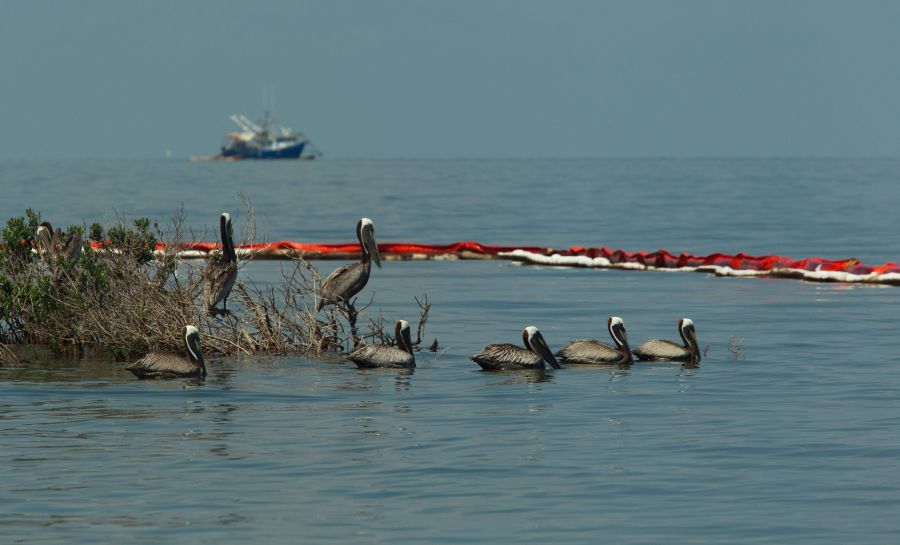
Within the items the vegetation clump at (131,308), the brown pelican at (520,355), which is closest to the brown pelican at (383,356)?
the vegetation clump at (131,308)

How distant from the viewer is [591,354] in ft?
68.1

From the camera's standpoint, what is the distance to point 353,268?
875 inches

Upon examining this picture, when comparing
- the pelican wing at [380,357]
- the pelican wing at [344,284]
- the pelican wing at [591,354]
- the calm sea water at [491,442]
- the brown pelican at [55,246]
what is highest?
the brown pelican at [55,246]

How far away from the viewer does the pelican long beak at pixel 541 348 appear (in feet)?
66.4

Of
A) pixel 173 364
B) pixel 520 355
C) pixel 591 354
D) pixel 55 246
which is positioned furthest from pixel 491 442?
pixel 55 246

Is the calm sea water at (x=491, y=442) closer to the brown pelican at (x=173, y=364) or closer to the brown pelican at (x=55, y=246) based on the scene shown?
the brown pelican at (x=173, y=364)

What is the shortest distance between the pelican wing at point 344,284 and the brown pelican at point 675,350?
4.06m

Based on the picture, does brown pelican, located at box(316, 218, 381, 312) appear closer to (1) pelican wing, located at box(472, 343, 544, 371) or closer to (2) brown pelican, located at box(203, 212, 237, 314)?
(2) brown pelican, located at box(203, 212, 237, 314)

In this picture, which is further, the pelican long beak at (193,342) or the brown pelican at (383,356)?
the brown pelican at (383,356)

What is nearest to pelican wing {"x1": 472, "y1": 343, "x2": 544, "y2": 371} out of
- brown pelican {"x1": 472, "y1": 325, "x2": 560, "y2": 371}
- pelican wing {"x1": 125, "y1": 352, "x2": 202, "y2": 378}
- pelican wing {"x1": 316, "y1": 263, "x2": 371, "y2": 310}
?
brown pelican {"x1": 472, "y1": 325, "x2": 560, "y2": 371}

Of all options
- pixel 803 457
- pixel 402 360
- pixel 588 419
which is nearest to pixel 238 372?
pixel 402 360

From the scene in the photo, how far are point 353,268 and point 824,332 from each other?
26.9 ft

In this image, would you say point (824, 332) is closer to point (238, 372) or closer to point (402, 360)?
point (402, 360)

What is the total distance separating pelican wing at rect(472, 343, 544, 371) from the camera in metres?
20.2
